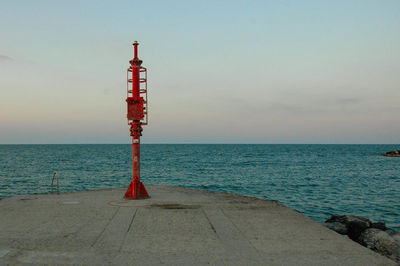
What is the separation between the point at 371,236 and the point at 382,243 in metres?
0.60

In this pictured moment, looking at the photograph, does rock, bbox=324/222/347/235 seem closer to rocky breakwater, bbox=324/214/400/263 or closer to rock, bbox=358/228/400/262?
rocky breakwater, bbox=324/214/400/263

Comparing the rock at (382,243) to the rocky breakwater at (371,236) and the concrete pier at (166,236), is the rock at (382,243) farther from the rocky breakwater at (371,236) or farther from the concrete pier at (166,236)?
the concrete pier at (166,236)

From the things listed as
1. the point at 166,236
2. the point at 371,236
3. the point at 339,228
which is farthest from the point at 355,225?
the point at 166,236

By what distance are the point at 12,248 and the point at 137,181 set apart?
660 centimetres

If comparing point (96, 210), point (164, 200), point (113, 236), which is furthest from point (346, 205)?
point (113, 236)

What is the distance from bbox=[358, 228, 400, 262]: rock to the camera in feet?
27.5

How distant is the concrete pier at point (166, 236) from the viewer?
6.57m

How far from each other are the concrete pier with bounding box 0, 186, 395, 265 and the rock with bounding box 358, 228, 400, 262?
1.24 metres

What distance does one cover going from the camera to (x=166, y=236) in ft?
26.6

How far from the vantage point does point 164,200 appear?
13164 mm

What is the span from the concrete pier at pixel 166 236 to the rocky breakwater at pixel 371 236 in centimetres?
126

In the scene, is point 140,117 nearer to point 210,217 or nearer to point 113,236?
point 210,217

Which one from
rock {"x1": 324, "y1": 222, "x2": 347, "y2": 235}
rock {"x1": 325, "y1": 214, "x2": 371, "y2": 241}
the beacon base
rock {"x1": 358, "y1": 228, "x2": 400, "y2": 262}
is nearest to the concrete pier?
the beacon base

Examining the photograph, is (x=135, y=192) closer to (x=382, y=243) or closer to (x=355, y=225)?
(x=355, y=225)
